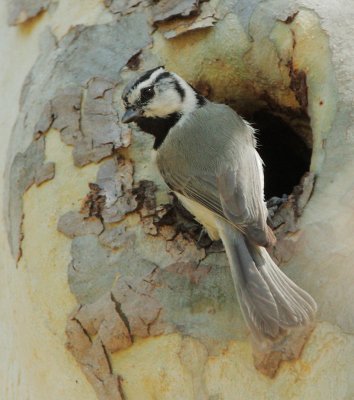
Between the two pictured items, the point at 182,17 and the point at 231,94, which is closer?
the point at 182,17

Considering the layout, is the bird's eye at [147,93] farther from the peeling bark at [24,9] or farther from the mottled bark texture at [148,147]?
the peeling bark at [24,9]

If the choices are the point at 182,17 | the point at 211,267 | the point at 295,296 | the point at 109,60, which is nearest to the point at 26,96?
the point at 109,60

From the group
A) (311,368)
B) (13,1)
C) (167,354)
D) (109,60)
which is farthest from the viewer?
(13,1)

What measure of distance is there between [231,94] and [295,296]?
47.3 inches

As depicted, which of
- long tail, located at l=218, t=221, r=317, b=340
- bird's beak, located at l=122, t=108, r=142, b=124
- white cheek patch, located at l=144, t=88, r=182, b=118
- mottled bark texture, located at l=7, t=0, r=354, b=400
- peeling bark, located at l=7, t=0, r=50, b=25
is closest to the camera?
long tail, located at l=218, t=221, r=317, b=340

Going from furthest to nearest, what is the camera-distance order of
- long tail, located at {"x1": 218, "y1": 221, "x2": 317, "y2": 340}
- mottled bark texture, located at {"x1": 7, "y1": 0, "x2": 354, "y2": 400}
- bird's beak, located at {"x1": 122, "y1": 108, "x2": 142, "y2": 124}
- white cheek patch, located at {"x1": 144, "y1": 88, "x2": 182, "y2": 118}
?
white cheek patch, located at {"x1": 144, "y1": 88, "x2": 182, "y2": 118}, bird's beak, located at {"x1": 122, "y1": 108, "x2": 142, "y2": 124}, mottled bark texture, located at {"x1": 7, "y1": 0, "x2": 354, "y2": 400}, long tail, located at {"x1": 218, "y1": 221, "x2": 317, "y2": 340}

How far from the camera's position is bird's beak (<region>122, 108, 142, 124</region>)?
2874 mm

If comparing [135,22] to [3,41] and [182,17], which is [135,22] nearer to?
[182,17]

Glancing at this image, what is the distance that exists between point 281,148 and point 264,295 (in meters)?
1.38

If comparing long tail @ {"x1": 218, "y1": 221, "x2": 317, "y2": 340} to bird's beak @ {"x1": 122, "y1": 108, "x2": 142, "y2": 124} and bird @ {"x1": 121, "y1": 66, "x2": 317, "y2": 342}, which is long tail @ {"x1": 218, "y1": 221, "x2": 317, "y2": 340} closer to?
bird @ {"x1": 121, "y1": 66, "x2": 317, "y2": 342}

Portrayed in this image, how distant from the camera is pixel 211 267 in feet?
8.43

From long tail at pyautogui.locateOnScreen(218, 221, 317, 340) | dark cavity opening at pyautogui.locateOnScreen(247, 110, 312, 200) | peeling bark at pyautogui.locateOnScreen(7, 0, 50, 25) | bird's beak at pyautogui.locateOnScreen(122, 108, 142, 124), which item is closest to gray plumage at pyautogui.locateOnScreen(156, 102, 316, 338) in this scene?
long tail at pyautogui.locateOnScreen(218, 221, 317, 340)

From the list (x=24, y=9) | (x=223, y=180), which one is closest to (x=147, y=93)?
(x=223, y=180)

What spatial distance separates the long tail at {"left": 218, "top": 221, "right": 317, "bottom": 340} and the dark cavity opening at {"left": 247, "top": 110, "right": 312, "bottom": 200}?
2.84 ft
